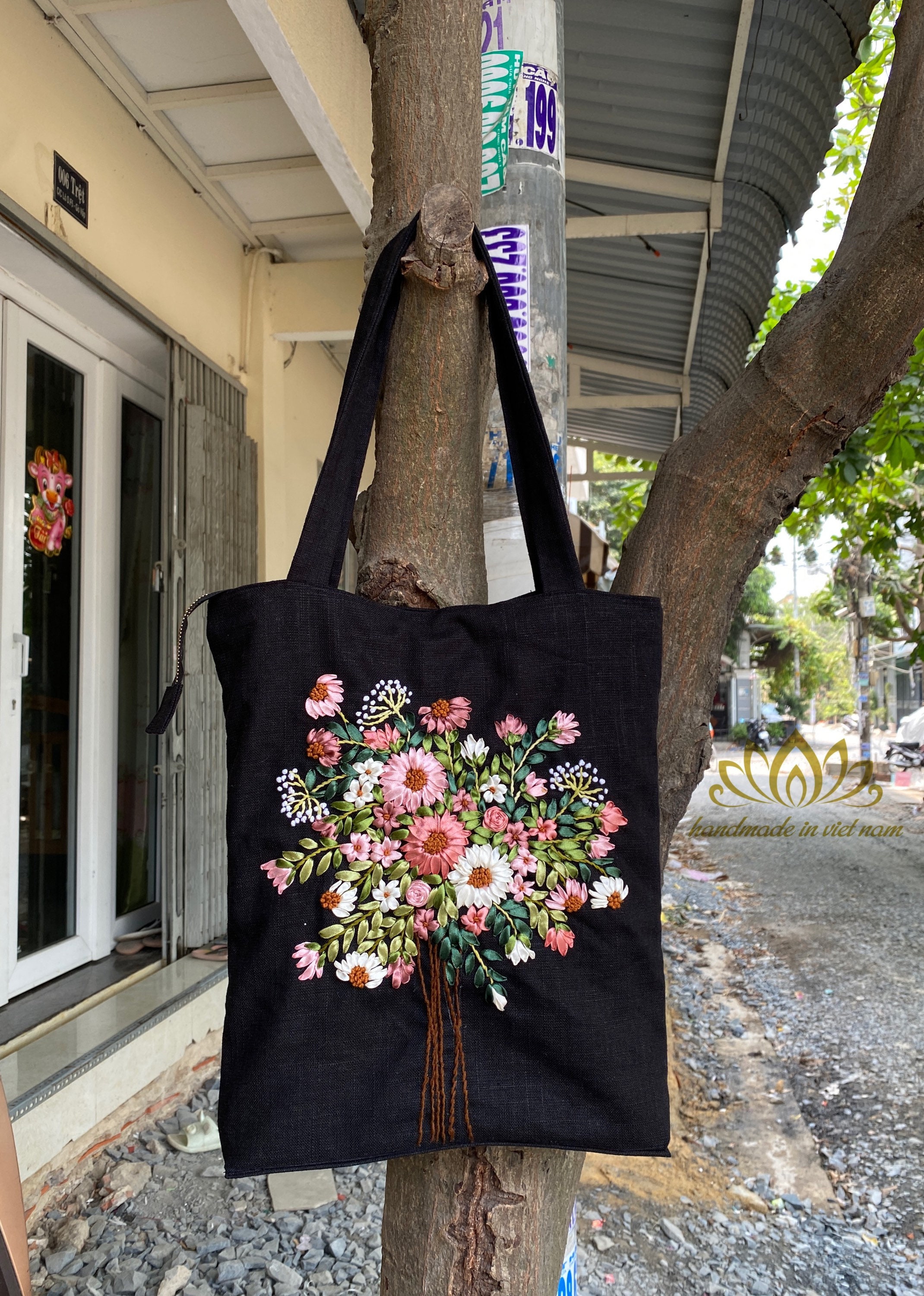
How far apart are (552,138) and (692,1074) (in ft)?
12.4

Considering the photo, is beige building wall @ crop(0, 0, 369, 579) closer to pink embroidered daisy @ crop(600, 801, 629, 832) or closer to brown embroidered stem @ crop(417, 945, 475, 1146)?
pink embroidered daisy @ crop(600, 801, 629, 832)

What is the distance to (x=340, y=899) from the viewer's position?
0.87 m

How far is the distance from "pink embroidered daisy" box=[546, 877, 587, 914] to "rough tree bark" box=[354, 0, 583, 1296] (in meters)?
0.26

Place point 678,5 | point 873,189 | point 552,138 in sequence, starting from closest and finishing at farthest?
point 873,189 < point 552,138 < point 678,5

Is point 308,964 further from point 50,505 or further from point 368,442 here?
point 50,505

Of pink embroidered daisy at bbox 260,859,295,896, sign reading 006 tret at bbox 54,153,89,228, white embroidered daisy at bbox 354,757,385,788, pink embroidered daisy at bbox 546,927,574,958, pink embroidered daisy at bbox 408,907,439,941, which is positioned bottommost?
pink embroidered daisy at bbox 546,927,574,958

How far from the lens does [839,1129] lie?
135 inches

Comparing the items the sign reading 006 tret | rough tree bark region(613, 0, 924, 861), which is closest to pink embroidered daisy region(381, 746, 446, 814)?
rough tree bark region(613, 0, 924, 861)

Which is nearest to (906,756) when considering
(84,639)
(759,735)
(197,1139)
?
(759,735)

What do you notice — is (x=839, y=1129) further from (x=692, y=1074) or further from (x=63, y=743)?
(x=63, y=743)

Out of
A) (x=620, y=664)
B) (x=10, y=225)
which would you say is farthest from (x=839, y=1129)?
(x=10, y=225)

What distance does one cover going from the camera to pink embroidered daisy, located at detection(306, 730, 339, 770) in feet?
2.94

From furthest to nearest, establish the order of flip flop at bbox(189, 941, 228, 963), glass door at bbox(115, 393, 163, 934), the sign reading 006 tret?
glass door at bbox(115, 393, 163, 934) → flip flop at bbox(189, 941, 228, 963) → the sign reading 006 tret

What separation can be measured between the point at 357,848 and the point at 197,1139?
8.16 ft
